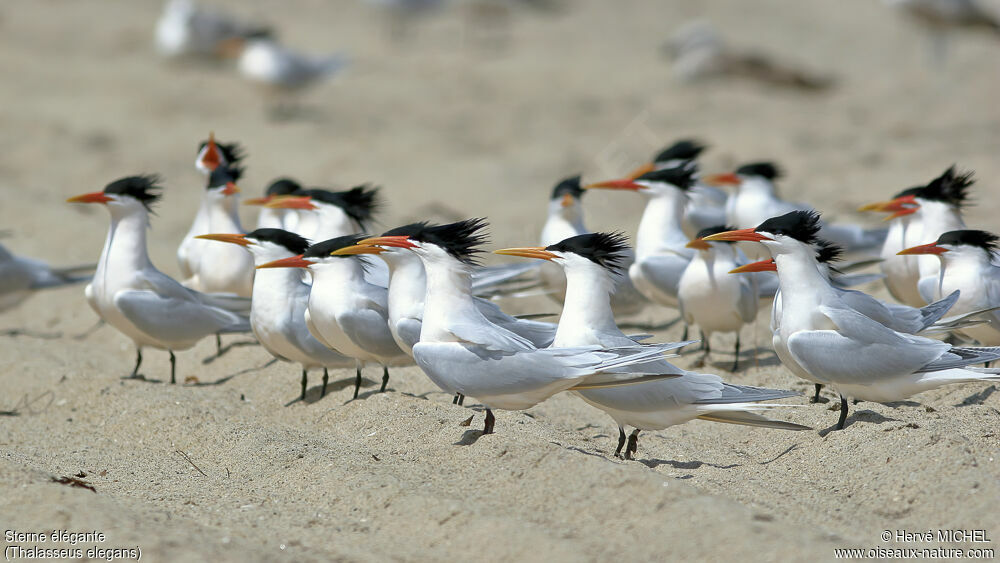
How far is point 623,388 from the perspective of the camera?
404 cm

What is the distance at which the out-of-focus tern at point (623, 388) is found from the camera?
159 inches

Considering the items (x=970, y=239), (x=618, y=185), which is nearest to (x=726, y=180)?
(x=618, y=185)

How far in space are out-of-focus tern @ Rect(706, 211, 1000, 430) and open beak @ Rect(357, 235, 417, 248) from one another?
1305 millimetres

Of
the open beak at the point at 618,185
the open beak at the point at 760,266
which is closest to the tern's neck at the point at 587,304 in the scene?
the open beak at the point at 760,266

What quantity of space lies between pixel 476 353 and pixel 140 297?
2.28m

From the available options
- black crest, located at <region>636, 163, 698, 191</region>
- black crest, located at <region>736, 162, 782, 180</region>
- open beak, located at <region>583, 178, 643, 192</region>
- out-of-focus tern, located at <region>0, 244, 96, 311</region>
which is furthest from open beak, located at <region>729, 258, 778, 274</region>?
out-of-focus tern, located at <region>0, 244, 96, 311</region>

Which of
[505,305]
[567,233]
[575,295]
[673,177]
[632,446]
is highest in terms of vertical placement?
[673,177]

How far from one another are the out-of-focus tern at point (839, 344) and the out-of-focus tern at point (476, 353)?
742 mm

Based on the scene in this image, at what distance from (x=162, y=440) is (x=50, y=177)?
20.2ft

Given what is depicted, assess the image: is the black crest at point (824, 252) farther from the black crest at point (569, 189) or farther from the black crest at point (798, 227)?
the black crest at point (569, 189)

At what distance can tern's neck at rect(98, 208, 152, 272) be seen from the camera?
5668 millimetres

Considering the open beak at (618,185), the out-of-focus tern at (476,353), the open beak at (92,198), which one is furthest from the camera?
the open beak at (618,185)

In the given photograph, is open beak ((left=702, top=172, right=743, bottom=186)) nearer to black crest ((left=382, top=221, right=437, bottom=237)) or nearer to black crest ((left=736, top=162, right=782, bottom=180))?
black crest ((left=736, top=162, right=782, bottom=180))

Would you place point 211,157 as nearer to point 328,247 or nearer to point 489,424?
point 328,247
